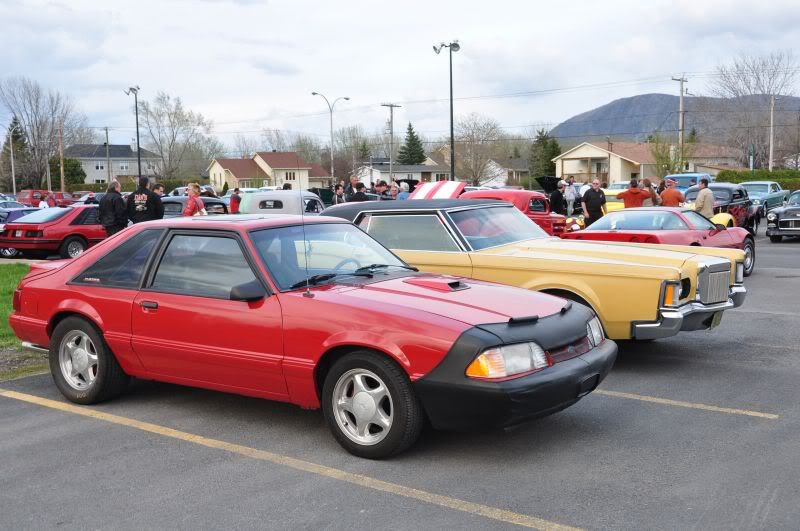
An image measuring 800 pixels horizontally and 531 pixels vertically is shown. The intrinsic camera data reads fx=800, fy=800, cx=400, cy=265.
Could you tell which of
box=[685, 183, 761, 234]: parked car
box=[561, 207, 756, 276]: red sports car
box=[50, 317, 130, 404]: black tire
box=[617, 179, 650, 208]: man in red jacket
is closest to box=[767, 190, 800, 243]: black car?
box=[685, 183, 761, 234]: parked car

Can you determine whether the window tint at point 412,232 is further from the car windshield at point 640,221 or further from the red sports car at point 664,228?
the car windshield at point 640,221

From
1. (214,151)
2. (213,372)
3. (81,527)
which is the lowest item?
(81,527)

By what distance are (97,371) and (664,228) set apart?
9285 millimetres

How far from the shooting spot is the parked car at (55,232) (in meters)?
18.5

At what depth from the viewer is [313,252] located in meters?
5.62

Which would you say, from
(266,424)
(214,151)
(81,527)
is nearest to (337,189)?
(266,424)

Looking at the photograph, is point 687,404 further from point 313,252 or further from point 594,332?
point 313,252

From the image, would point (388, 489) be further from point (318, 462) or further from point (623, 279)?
point (623, 279)

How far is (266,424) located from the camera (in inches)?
219

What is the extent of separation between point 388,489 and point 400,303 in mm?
1121

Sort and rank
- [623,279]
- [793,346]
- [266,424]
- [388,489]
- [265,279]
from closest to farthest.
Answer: [388,489] < [265,279] < [266,424] < [623,279] < [793,346]

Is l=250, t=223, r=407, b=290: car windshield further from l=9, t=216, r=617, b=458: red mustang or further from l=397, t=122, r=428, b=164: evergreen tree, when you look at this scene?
l=397, t=122, r=428, b=164: evergreen tree

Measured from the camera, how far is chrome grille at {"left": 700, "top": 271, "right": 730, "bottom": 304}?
7.27 meters

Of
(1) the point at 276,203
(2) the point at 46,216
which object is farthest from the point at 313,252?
(2) the point at 46,216
